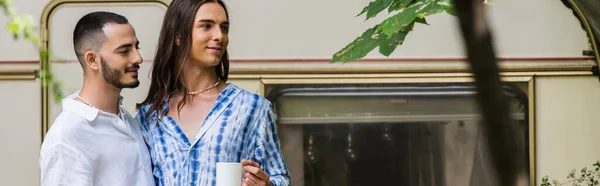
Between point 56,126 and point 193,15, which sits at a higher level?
point 193,15

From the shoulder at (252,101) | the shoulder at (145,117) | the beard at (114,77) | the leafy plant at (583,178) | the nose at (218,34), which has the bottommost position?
the leafy plant at (583,178)

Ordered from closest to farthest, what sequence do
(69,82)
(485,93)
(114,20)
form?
(485,93)
(114,20)
(69,82)

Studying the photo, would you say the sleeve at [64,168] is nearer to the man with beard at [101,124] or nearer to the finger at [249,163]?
the man with beard at [101,124]

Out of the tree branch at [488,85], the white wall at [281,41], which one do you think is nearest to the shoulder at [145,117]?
the white wall at [281,41]

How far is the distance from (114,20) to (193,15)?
21 centimetres

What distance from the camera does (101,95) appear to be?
2.56 m

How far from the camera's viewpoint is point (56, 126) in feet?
8.21

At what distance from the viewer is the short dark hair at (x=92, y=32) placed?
256cm

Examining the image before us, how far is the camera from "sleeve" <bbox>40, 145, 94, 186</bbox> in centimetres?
240

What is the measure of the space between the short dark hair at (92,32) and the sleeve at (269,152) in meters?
0.42

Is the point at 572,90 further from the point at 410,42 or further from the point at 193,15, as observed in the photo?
the point at 193,15

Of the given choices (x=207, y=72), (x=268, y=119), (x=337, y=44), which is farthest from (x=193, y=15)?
(x=337, y=44)

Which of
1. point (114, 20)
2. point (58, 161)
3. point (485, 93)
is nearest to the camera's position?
point (485, 93)

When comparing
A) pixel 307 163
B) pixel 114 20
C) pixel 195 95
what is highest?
pixel 114 20
